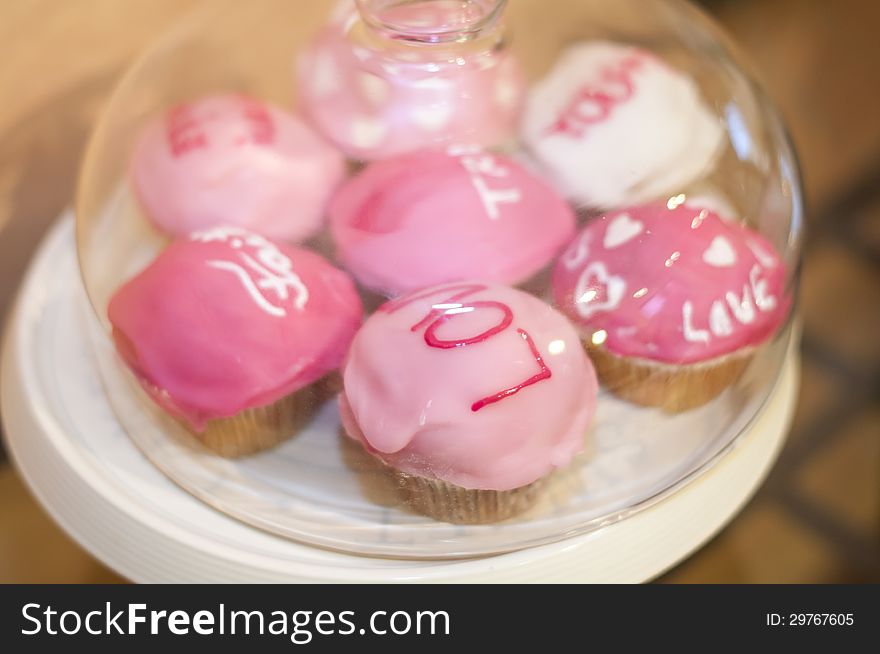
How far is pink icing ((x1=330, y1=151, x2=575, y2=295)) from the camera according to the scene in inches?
27.0

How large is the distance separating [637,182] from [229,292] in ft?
1.06

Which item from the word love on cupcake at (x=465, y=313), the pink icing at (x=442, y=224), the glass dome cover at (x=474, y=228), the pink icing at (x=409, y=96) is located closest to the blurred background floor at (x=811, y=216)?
the glass dome cover at (x=474, y=228)

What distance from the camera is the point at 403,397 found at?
2.05ft

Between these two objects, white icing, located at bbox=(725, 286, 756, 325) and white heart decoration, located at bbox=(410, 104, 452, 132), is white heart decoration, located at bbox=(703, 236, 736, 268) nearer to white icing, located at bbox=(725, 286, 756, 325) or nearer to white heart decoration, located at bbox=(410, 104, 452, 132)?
white icing, located at bbox=(725, 286, 756, 325)

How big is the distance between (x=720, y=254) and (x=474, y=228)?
184mm

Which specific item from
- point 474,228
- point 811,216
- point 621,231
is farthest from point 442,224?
point 811,216

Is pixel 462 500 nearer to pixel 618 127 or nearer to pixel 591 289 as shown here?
pixel 591 289

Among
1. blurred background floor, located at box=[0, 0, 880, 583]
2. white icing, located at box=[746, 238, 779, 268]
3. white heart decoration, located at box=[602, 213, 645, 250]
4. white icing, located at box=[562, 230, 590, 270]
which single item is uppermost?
white heart decoration, located at box=[602, 213, 645, 250]

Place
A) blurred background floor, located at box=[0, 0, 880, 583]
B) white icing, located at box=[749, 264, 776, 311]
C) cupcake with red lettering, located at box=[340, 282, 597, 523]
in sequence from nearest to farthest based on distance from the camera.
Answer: cupcake with red lettering, located at box=[340, 282, 597, 523], white icing, located at box=[749, 264, 776, 311], blurred background floor, located at box=[0, 0, 880, 583]

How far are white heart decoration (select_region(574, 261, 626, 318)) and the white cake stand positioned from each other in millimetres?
166

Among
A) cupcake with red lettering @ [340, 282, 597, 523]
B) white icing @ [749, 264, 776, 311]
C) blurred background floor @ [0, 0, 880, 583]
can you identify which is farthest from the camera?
blurred background floor @ [0, 0, 880, 583]

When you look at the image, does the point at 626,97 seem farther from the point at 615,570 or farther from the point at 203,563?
the point at 203,563

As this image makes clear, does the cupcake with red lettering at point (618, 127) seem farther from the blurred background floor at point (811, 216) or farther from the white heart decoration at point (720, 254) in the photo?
the blurred background floor at point (811, 216)

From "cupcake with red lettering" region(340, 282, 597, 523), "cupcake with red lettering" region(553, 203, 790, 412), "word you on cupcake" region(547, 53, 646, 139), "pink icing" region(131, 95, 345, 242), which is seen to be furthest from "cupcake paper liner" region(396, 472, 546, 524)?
"word you on cupcake" region(547, 53, 646, 139)
